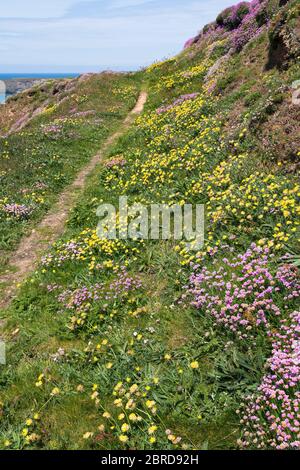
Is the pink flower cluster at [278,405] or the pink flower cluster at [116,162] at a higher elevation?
the pink flower cluster at [116,162]

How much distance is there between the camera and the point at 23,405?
6.79 m

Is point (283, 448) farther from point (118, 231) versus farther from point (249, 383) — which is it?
point (118, 231)

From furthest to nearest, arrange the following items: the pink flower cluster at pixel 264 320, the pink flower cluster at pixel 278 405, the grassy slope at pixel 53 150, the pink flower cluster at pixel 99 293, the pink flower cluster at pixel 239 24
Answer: the pink flower cluster at pixel 239 24
the grassy slope at pixel 53 150
the pink flower cluster at pixel 99 293
the pink flower cluster at pixel 264 320
the pink flower cluster at pixel 278 405

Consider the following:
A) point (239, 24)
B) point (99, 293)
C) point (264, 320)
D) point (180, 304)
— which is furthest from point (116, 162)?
point (239, 24)

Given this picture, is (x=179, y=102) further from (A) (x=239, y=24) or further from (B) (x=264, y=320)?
(B) (x=264, y=320)

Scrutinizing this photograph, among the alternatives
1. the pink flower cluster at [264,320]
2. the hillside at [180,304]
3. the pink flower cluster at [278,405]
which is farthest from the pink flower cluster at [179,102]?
the pink flower cluster at [278,405]

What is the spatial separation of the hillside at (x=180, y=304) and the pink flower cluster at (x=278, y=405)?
26 millimetres

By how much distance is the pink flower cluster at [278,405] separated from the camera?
479 centimetres

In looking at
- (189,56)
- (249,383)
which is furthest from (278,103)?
(189,56)

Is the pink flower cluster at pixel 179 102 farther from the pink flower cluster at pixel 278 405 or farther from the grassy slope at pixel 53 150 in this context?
Answer: the pink flower cluster at pixel 278 405

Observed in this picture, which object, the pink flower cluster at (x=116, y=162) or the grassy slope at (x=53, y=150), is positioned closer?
the grassy slope at (x=53, y=150)

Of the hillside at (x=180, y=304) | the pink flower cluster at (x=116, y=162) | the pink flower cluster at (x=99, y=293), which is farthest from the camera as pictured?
the pink flower cluster at (x=116, y=162)

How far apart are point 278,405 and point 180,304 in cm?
310

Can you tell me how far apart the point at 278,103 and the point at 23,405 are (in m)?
11.6
